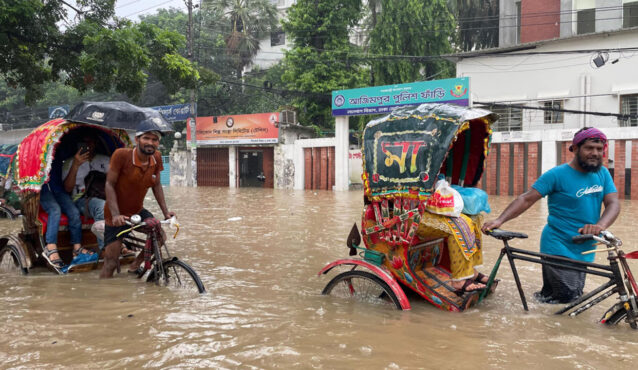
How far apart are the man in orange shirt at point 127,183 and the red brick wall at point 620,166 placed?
17116mm

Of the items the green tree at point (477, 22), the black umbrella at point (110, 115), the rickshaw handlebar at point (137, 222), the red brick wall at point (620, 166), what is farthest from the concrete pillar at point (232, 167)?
the rickshaw handlebar at point (137, 222)

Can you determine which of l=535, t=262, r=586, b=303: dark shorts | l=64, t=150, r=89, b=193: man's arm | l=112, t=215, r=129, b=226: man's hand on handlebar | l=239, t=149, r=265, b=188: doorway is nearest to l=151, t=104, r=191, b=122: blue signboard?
l=239, t=149, r=265, b=188: doorway

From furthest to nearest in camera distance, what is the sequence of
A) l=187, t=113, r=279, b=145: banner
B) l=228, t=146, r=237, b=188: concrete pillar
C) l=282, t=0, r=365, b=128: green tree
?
1. l=228, t=146, r=237, b=188: concrete pillar
2. l=282, t=0, r=365, b=128: green tree
3. l=187, t=113, r=279, b=145: banner

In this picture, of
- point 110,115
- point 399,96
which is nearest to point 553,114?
point 399,96

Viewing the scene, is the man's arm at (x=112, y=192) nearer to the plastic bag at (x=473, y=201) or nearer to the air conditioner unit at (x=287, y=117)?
the plastic bag at (x=473, y=201)

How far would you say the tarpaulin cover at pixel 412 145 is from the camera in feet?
12.9

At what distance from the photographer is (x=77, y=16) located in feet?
35.1

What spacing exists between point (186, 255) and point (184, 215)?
5731 mm

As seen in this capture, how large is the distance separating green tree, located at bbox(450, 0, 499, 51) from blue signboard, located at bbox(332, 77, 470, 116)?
12.6 m

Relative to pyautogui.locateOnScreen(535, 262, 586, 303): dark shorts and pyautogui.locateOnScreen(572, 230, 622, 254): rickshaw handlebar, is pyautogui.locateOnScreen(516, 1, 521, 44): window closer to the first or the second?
pyautogui.locateOnScreen(535, 262, 586, 303): dark shorts

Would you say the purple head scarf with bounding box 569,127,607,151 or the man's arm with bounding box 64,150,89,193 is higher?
the purple head scarf with bounding box 569,127,607,151

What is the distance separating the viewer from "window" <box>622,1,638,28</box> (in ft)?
64.7

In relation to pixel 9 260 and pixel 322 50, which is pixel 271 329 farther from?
pixel 322 50

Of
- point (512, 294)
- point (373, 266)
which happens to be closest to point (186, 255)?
point (373, 266)
